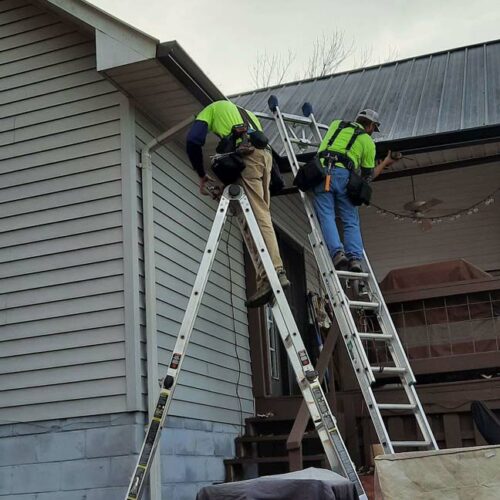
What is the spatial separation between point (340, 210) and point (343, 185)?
0.74 ft

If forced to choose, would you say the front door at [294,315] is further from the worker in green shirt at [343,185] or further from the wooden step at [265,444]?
the worker in green shirt at [343,185]

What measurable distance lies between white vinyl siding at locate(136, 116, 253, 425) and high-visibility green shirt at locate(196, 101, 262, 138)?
1261 millimetres

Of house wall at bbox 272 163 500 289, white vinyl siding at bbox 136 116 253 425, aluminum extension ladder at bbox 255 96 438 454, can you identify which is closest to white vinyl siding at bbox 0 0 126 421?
white vinyl siding at bbox 136 116 253 425

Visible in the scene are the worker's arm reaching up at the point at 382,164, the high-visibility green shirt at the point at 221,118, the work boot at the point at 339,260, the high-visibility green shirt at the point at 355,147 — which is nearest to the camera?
the high-visibility green shirt at the point at 221,118

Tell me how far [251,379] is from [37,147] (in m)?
3.45

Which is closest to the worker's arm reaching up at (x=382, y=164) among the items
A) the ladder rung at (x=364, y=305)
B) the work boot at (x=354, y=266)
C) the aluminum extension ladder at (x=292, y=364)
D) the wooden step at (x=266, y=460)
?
the work boot at (x=354, y=266)

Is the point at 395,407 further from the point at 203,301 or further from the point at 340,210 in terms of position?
the point at 203,301

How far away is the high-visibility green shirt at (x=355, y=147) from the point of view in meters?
6.36

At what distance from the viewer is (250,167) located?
17.7ft

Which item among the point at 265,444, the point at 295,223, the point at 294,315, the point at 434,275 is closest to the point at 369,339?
the point at 434,275

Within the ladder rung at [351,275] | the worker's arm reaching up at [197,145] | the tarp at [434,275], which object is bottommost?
the ladder rung at [351,275]

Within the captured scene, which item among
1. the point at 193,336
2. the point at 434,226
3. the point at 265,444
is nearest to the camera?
the point at 193,336

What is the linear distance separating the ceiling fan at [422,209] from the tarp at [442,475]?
6.82 meters

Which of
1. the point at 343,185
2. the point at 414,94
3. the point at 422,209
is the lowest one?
the point at 343,185
